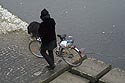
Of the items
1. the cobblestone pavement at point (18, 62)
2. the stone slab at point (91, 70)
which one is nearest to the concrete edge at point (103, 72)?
the stone slab at point (91, 70)

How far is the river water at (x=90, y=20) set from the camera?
32.7ft

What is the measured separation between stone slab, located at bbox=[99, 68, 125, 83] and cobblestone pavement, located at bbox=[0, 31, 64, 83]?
1.61 meters

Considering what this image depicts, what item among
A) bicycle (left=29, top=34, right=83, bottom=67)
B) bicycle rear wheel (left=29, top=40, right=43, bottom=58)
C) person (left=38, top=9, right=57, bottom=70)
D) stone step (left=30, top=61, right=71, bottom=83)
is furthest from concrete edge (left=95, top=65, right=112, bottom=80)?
bicycle rear wheel (left=29, top=40, right=43, bottom=58)

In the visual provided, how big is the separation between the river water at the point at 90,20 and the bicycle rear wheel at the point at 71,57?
5.18 ft

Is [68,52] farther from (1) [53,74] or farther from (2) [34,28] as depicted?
(2) [34,28]

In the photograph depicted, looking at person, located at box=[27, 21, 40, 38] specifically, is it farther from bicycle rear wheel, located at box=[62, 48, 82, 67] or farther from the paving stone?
bicycle rear wheel, located at box=[62, 48, 82, 67]

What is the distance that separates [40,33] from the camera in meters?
7.64

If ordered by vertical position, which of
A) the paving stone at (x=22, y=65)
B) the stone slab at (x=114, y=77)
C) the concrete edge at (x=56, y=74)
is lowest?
the stone slab at (x=114, y=77)

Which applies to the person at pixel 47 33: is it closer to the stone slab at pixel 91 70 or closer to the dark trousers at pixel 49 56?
the dark trousers at pixel 49 56

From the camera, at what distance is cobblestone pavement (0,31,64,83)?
8.08 metres

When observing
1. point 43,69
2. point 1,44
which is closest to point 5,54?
point 1,44

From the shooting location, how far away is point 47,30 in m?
7.50

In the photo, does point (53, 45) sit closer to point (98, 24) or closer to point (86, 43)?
point (86, 43)

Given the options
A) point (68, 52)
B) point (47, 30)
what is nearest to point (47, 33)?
point (47, 30)
